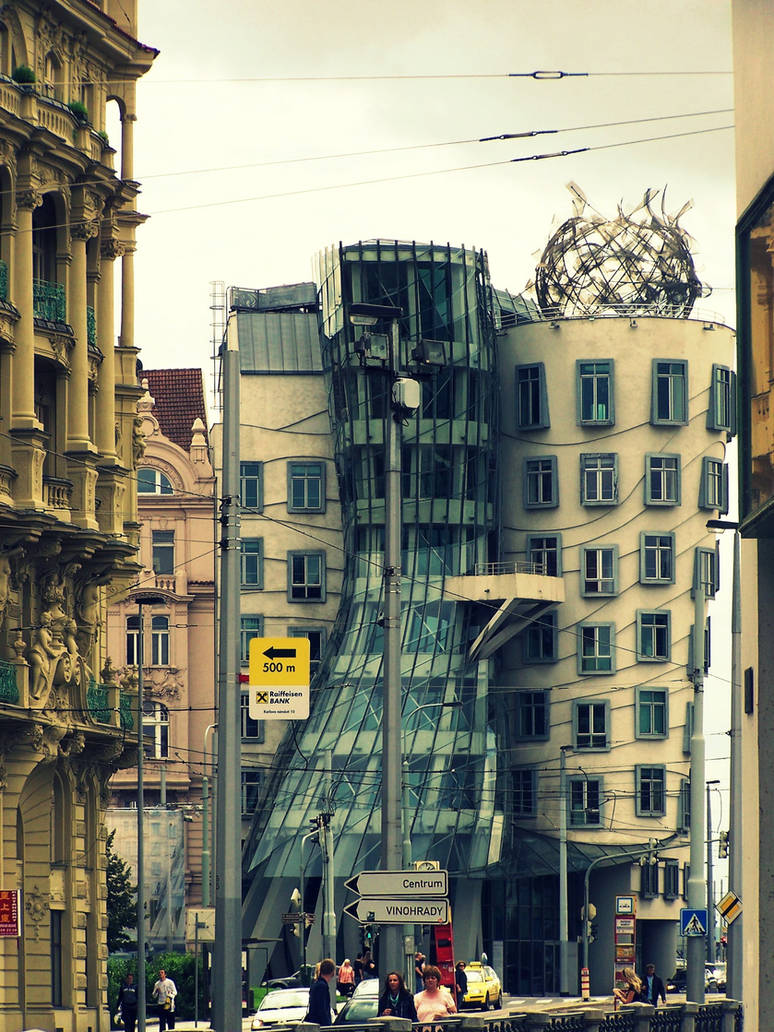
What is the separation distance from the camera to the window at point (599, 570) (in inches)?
3563

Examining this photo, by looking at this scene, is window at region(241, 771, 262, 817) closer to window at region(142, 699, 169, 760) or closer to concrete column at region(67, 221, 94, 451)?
window at region(142, 699, 169, 760)

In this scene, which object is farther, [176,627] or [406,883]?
[176,627]

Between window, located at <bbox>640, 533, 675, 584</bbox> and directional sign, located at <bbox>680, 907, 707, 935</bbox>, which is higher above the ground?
window, located at <bbox>640, 533, 675, 584</bbox>

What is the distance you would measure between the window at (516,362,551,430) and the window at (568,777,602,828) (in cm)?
1513

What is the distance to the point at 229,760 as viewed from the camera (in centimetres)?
2456

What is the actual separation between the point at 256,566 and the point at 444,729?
41.6 ft

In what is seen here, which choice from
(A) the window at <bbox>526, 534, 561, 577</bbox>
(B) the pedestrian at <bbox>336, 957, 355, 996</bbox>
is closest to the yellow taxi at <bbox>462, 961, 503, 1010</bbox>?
(B) the pedestrian at <bbox>336, 957, 355, 996</bbox>

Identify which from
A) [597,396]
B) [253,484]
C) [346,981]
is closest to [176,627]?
[253,484]

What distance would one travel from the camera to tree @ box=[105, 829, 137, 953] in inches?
3164

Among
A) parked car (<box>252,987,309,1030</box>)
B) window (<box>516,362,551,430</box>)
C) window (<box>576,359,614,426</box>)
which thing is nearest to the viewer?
parked car (<box>252,987,309,1030</box>)

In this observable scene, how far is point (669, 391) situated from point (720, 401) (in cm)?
247

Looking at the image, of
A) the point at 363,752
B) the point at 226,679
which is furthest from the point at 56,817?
the point at 363,752

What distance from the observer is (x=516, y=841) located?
295 feet

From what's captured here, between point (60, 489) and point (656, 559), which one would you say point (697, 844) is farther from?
point (656, 559)
